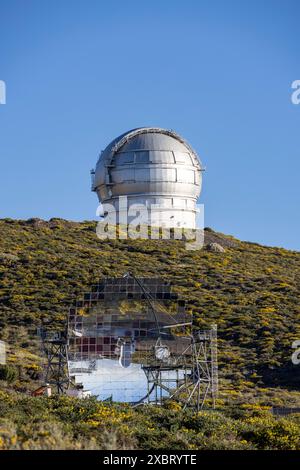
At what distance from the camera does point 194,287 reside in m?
68.1

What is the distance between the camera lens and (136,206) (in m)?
81.9

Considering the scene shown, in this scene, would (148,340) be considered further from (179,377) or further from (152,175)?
(152,175)

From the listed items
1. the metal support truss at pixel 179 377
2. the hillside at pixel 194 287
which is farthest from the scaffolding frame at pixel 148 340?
the hillside at pixel 194 287

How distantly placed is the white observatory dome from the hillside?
2890 millimetres

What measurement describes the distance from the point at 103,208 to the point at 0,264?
16.1 metres

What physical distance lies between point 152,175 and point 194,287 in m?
15.8

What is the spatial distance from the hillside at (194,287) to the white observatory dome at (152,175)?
9.48 ft

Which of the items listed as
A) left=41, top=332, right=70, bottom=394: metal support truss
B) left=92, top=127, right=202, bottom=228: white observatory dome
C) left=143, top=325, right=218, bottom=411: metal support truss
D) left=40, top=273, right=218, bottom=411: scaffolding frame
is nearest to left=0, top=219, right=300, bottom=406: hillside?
left=41, top=332, right=70, bottom=394: metal support truss

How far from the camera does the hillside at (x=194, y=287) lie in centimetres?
5044

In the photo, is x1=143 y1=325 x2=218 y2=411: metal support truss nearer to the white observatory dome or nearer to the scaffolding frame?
the scaffolding frame

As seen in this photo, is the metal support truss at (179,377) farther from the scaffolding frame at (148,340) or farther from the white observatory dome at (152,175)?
the white observatory dome at (152,175)

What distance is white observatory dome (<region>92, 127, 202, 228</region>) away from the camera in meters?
81.4

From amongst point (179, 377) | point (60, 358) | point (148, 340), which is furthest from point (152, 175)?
point (179, 377)
